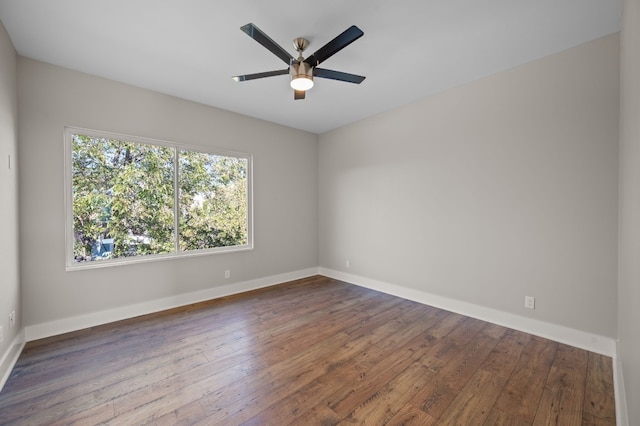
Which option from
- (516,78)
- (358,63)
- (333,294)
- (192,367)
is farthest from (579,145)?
(192,367)

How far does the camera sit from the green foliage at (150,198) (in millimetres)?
3018

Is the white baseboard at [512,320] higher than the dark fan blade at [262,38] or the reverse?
the reverse

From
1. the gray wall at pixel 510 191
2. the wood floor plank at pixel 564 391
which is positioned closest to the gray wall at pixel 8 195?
the wood floor plank at pixel 564 391

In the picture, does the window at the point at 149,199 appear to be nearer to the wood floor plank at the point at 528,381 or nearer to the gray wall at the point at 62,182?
the gray wall at the point at 62,182

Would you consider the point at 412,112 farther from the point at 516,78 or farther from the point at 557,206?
the point at 557,206

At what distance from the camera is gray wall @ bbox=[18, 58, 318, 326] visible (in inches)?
106

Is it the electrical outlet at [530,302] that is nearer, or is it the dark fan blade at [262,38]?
the dark fan blade at [262,38]

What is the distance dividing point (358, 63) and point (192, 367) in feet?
10.7

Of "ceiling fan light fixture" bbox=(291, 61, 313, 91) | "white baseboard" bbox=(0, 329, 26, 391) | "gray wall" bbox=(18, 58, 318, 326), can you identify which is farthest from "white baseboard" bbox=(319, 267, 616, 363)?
"white baseboard" bbox=(0, 329, 26, 391)

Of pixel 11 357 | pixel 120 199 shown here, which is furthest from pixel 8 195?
pixel 11 357

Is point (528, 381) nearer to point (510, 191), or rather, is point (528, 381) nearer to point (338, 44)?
point (510, 191)

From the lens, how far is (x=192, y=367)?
7.36ft

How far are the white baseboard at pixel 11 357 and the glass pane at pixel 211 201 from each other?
1647mm

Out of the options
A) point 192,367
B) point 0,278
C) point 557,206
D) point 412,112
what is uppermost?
point 412,112
